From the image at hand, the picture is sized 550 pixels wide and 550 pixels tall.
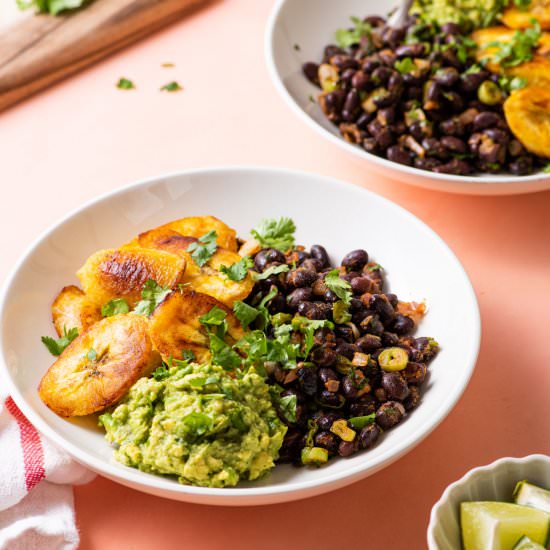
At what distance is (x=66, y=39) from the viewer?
4.53 metres

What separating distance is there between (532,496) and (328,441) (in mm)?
589

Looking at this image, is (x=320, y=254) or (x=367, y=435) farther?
(x=320, y=254)

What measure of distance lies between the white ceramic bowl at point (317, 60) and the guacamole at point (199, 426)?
4.42 ft

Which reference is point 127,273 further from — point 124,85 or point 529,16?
point 529,16

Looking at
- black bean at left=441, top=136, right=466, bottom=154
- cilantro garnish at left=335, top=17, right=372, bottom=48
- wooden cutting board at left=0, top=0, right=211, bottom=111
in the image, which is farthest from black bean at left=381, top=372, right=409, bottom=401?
wooden cutting board at left=0, top=0, right=211, bottom=111

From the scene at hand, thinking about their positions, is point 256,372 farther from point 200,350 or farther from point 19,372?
point 19,372

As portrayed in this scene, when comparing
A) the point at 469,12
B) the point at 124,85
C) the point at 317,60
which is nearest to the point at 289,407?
the point at 317,60

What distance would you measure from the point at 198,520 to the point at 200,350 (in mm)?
543

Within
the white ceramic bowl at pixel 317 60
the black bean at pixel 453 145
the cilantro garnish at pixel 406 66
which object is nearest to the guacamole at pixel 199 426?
the white ceramic bowl at pixel 317 60

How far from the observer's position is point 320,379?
2.39 m

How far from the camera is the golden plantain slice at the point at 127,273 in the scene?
2.60 m

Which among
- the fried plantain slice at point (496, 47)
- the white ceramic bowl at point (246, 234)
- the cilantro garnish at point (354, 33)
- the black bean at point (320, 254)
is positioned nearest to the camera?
the white ceramic bowl at point (246, 234)

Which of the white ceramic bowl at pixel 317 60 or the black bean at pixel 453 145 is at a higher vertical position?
the white ceramic bowl at pixel 317 60

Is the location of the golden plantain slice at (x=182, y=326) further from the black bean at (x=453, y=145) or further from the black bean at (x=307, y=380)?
the black bean at (x=453, y=145)
